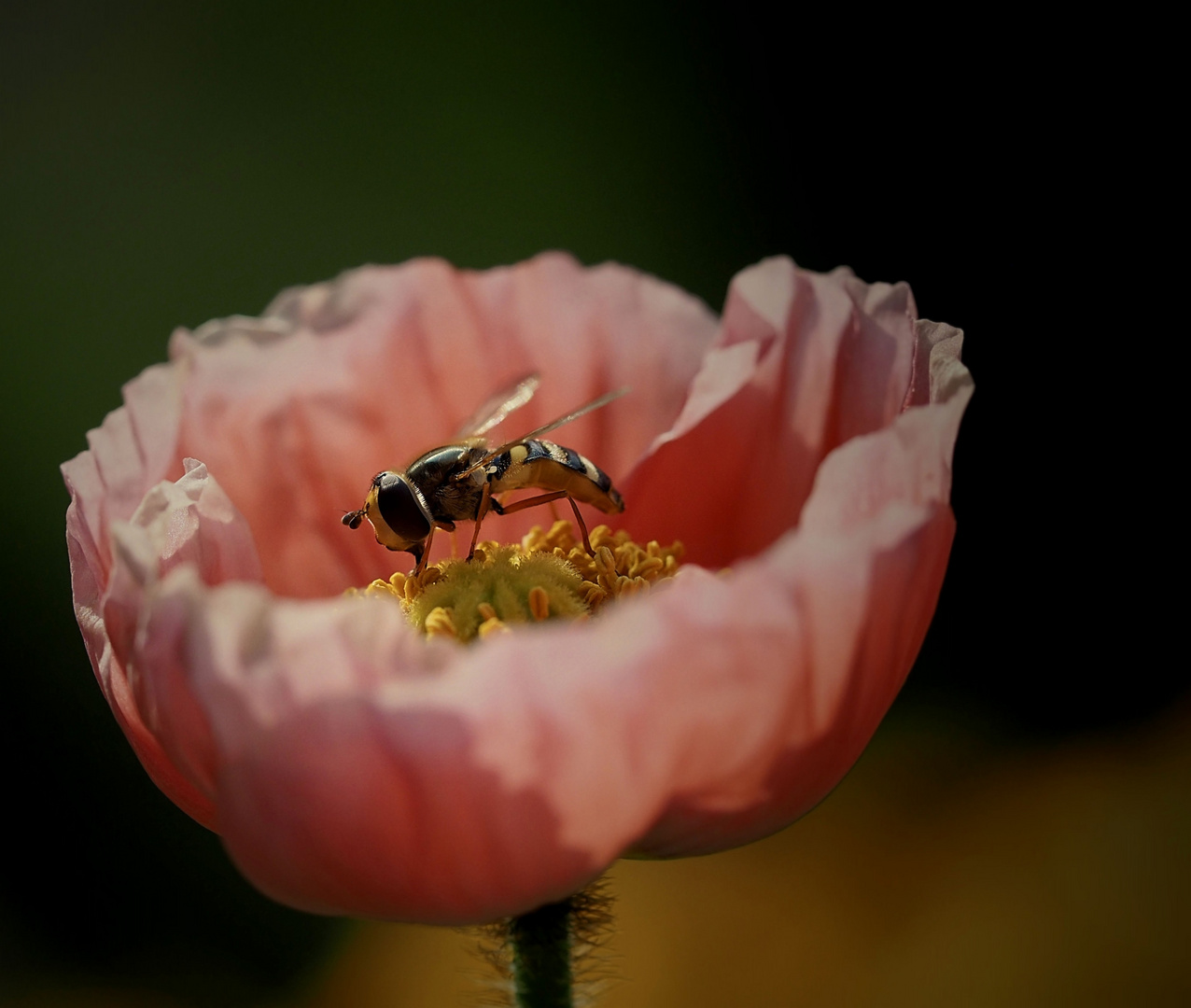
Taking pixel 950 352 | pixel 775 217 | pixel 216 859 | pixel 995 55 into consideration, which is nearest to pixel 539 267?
pixel 950 352

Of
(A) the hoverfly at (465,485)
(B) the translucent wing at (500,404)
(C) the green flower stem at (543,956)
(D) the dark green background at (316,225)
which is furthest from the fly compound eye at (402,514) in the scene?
(D) the dark green background at (316,225)

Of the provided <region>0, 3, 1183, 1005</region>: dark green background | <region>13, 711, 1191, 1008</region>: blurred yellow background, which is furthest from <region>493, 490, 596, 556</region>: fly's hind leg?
<region>0, 3, 1183, 1005</region>: dark green background

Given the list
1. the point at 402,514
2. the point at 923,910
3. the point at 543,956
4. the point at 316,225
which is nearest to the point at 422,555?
the point at 402,514

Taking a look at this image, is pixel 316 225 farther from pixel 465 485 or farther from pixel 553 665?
pixel 553 665

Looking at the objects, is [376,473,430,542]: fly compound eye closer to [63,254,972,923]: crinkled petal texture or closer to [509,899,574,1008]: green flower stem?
[63,254,972,923]: crinkled petal texture

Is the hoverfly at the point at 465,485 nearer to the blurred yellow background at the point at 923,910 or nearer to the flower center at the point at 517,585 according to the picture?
the flower center at the point at 517,585

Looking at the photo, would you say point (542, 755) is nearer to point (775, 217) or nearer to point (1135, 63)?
point (1135, 63)
